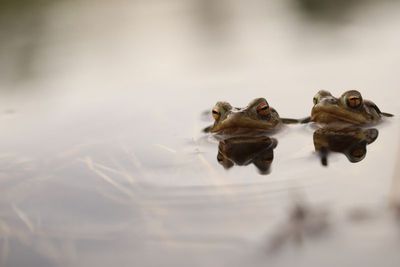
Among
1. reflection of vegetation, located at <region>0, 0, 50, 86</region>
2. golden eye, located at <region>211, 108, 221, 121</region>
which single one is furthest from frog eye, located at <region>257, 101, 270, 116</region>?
reflection of vegetation, located at <region>0, 0, 50, 86</region>

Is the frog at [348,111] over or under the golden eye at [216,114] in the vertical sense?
under

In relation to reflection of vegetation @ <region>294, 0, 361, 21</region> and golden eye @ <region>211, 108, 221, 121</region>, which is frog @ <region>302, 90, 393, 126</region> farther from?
reflection of vegetation @ <region>294, 0, 361, 21</region>

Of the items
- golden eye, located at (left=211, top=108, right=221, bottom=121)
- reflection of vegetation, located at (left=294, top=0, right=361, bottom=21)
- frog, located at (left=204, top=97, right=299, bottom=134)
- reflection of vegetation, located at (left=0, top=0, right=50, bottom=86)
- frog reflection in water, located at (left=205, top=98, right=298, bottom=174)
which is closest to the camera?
frog reflection in water, located at (left=205, top=98, right=298, bottom=174)

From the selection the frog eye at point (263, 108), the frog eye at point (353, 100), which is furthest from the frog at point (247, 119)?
the frog eye at point (353, 100)

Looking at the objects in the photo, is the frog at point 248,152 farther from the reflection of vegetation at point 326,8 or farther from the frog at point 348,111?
the reflection of vegetation at point 326,8

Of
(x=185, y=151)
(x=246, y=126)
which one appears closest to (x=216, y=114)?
(x=246, y=126)

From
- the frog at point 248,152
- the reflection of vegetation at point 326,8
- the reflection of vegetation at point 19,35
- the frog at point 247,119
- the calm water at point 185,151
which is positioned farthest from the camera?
the reflection of vegetation at point 326,8
